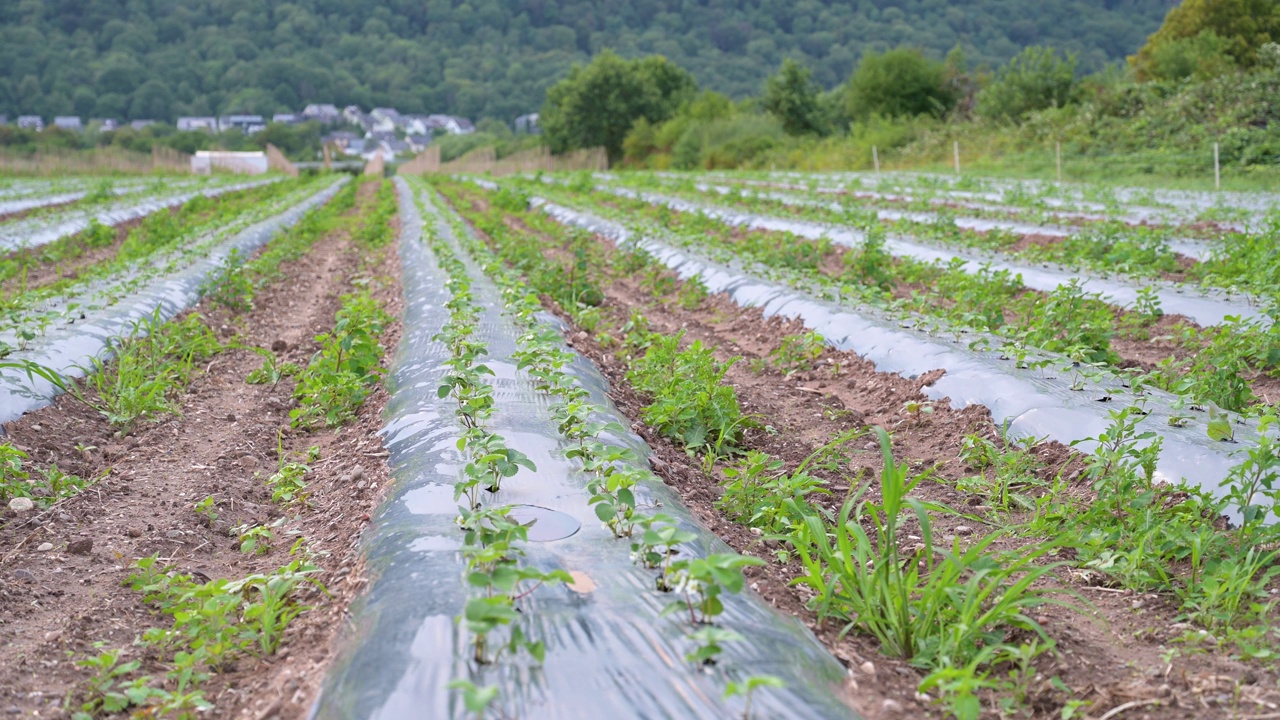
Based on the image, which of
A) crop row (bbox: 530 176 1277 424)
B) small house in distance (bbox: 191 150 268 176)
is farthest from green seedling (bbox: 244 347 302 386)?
small house in distance (bbox: 191 150 268 176)

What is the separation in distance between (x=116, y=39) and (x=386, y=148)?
104ft

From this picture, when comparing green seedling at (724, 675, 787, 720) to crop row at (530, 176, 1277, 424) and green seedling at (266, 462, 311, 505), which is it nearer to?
green seedling at (266, 462, 311, 505)

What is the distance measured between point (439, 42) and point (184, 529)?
120m

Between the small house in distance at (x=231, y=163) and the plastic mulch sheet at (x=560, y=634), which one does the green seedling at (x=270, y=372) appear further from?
the small house in distance at (x=231, y=163)

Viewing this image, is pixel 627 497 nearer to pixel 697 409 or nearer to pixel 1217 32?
pixel 697 409

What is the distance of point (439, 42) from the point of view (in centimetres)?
11506

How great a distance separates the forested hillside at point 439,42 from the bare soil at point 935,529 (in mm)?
76744

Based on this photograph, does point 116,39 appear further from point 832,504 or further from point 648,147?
point 832,504

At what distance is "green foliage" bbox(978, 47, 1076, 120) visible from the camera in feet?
102

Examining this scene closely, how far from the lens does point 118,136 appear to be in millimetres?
59438

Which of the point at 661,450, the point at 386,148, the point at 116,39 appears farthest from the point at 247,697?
Result: the point at 116,39

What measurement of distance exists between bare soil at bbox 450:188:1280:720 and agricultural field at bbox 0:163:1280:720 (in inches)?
0.6

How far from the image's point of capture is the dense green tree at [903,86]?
39031 millimetres

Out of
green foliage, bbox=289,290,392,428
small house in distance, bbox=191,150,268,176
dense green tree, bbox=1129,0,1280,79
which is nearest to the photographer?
green foliage, bbox=289,290,392,428
